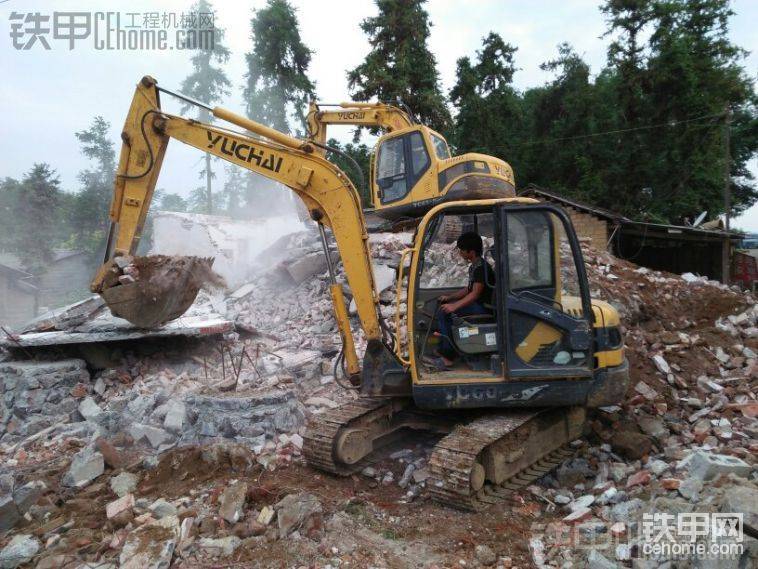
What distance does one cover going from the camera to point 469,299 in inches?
179

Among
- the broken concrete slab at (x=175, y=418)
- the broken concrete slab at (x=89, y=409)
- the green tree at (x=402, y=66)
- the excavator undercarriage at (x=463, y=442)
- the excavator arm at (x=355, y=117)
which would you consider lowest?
the broken concrete slab at (x=89, y=409)

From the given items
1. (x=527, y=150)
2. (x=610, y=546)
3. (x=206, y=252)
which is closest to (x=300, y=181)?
(x=610, y=546)

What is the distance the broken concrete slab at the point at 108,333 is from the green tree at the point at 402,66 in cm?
1633

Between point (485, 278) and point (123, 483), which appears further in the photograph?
point (485, 278)

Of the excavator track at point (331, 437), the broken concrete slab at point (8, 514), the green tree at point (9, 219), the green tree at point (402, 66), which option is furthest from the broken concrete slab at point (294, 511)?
the green tree at point (9, 219)

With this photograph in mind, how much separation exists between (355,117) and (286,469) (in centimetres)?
871

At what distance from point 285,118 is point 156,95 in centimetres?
2204

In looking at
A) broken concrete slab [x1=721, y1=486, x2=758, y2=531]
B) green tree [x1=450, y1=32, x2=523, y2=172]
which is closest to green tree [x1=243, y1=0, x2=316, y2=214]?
green tree [x1=450, y1=32, x2=523, y2=172]

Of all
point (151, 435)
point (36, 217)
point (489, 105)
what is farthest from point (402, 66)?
point (151, 435)

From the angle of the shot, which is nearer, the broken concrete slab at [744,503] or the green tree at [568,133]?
the broken concrete slab at [744,503]

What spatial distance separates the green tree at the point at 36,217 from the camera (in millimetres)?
23984

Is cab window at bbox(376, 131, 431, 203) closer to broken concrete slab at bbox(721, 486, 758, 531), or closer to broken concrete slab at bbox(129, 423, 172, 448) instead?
broken concrete slab at bbox(129, 423, 172, 448)

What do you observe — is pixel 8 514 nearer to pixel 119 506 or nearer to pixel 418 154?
pixel 119 506

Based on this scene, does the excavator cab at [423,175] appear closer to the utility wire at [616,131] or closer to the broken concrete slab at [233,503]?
the broken concrete slab at [233,503]
